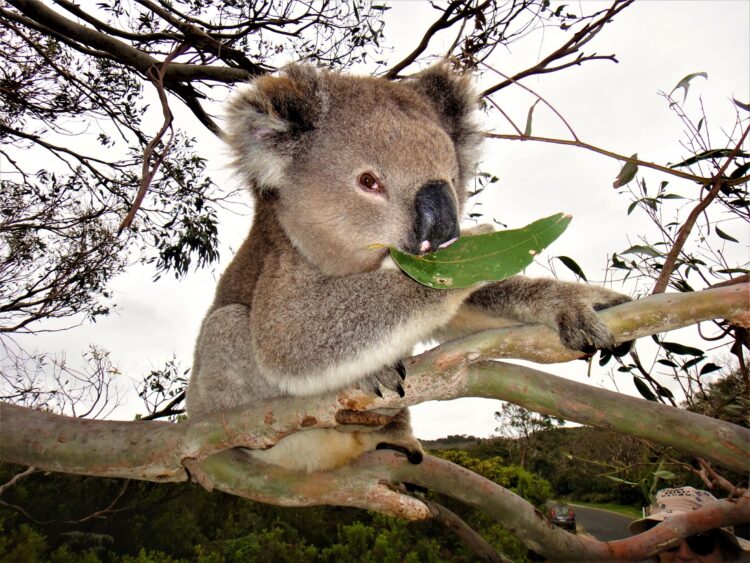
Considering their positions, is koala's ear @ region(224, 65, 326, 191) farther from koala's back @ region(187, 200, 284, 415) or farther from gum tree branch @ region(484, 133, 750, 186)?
gum tree branch @ region(484, 133, 750, 186)

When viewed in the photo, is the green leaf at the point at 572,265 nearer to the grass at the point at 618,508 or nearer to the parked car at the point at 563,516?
the parked car at the point at 563,516

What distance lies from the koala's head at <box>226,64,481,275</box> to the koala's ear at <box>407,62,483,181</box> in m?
0.19

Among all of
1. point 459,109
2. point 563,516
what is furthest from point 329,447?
point 563,516

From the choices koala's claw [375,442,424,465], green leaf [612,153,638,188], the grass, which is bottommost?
the grass

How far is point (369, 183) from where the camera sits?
2.05 meters

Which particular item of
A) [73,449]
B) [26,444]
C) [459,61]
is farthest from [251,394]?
[459,61]

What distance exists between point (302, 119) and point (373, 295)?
82cm

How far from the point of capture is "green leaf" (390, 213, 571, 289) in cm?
157

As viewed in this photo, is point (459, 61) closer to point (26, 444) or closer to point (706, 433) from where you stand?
point (706, 433)

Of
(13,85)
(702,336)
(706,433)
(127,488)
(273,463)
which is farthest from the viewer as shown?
(13,85)

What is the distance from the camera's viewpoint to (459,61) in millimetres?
3658

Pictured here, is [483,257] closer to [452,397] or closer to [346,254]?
[452,397]

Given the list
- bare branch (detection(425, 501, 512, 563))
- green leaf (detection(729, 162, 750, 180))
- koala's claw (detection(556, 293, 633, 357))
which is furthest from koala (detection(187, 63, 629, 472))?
green leaf (detection(729, 162, 750, 180))

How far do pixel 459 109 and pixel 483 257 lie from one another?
49.5 inches
